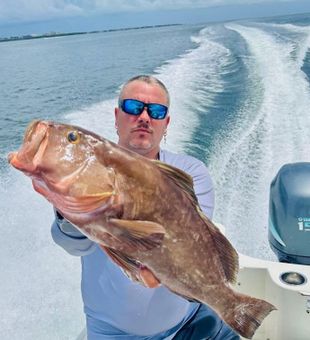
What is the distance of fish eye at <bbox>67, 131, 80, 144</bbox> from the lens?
1271mm

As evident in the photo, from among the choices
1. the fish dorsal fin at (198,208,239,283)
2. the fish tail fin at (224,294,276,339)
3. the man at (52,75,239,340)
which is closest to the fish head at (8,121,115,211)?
the fish dorsal fin at (198,208,239,283)

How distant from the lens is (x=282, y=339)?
2.72 meters

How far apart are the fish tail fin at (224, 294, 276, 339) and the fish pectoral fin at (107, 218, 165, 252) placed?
1.39 feet

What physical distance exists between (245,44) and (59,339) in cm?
1493

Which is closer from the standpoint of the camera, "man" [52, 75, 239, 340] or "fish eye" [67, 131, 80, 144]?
"fish eye" [67, 131, 80, 144]

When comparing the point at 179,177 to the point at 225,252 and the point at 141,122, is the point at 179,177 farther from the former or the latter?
the point at 141,122

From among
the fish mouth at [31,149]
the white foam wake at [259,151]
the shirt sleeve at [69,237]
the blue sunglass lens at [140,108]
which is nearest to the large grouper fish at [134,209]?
the fish mouth at [31,149]

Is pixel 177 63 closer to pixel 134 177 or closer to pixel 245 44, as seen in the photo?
pixel 245 44

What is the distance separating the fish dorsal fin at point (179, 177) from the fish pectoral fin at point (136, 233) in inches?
6.0

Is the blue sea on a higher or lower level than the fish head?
lower

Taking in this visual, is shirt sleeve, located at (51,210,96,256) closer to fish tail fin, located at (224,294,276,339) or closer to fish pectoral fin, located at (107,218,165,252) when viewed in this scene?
fish pectoral fin, located at (107,218,165,252)

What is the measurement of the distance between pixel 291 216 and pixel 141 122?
1.48m

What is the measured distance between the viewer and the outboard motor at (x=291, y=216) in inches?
123

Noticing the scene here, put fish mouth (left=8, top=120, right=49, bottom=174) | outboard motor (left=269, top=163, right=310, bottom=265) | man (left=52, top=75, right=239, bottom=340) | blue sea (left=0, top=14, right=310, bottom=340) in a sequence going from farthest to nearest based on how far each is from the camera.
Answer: blue sea (left=0, top=14, right=310, bottom=340) < outboard motor (left=269, top=163, right=310, bottom=265) < man (left=52, top=75, right=239, bottom=340) < fish mouth (left=8, top=120, right=49, bottom=174)
